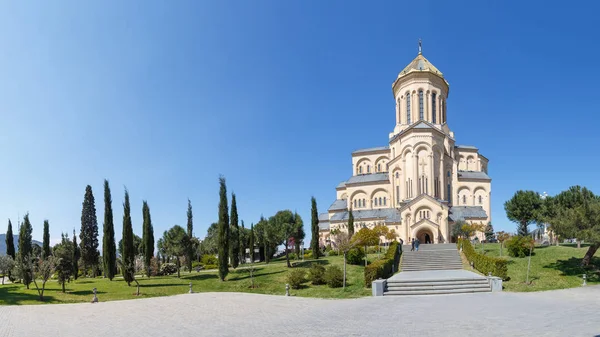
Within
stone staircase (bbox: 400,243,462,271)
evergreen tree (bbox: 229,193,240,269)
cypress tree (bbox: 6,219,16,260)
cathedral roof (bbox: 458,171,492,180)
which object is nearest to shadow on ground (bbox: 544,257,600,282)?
stone staircase (bbox: 400,243,462,271)

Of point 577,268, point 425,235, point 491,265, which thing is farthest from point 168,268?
point 577,268

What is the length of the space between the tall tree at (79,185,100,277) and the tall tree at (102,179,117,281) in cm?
1083

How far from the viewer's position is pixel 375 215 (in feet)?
163

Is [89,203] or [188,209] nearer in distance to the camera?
[89,203]

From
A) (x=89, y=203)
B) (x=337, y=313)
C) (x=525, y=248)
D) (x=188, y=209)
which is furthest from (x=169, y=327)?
(x=188, y=209)

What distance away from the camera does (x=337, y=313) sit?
43.0ft

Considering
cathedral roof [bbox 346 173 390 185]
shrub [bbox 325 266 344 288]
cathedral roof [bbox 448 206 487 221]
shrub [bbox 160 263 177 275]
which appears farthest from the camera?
cathedral roof [bbox 346 173 390 185]

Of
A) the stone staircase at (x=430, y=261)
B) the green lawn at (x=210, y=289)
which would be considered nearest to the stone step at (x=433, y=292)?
the green lawn at (x=210, y=289)

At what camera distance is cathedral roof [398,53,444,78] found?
5311cm

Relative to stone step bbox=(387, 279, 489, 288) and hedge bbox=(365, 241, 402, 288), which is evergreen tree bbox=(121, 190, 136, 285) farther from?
stone step bbox=(387, 279, 489, 288)

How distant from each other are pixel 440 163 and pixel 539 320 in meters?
40.7

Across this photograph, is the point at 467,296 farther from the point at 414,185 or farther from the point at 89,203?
the point at 89,203

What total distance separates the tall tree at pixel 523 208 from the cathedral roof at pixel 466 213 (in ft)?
16.9

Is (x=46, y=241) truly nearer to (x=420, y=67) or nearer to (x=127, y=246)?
(x=127, y=246)
